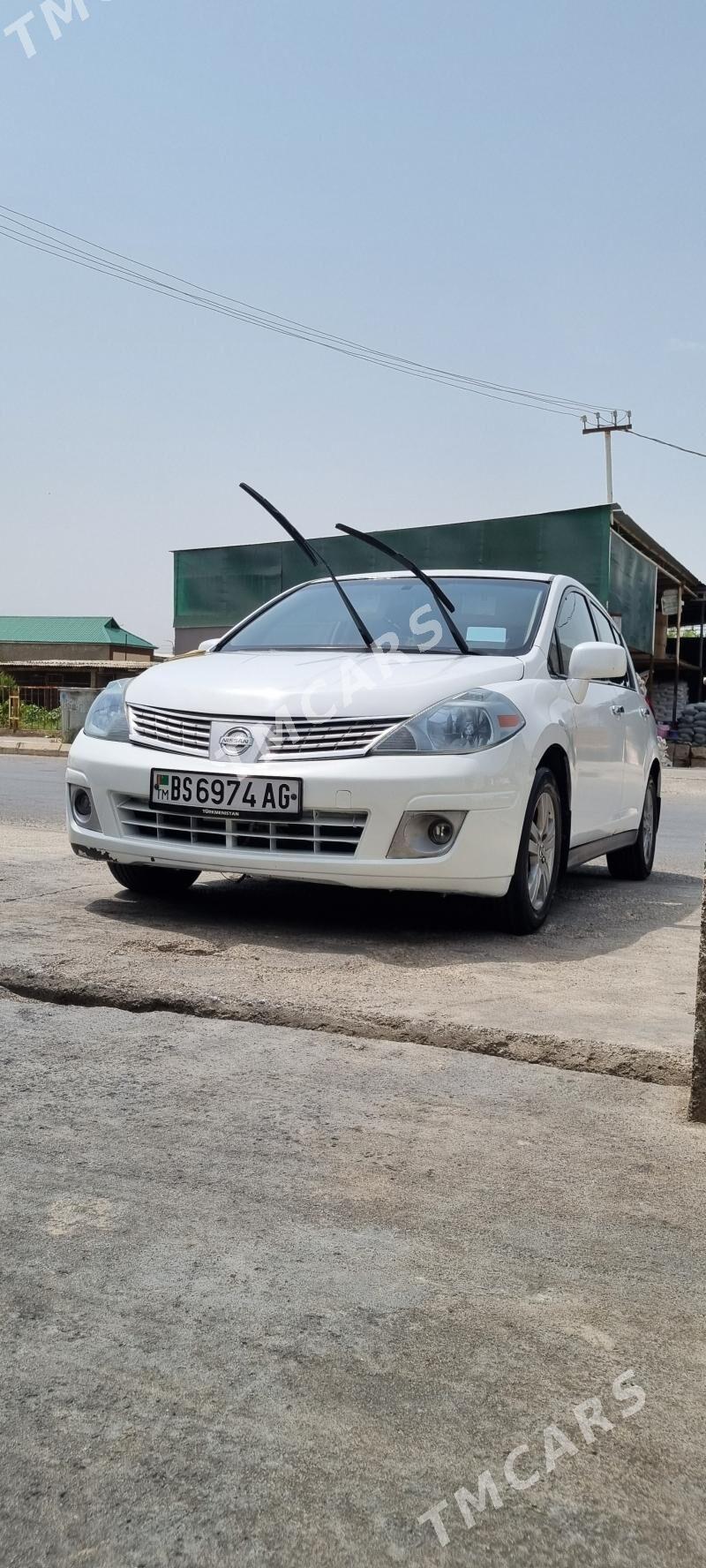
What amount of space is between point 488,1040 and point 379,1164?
2.81ft

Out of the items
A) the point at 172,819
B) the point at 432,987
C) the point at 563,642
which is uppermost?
the point at 563,642

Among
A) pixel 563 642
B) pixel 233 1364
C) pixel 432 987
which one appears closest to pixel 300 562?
pixel 563 642

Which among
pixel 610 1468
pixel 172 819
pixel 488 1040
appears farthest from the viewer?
pixel 172 819

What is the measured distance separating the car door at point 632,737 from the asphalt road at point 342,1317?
3550 millimetres

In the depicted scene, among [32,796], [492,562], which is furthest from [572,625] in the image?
[492,562]

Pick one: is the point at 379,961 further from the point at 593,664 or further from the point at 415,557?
the point at 415,557

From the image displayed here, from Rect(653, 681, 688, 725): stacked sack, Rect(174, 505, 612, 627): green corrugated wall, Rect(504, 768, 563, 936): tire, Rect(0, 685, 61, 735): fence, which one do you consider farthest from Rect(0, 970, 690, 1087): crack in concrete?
Rect(653, 681, 688, 725): stacked sack

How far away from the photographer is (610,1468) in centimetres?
147

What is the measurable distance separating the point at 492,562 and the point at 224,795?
74.6 feet

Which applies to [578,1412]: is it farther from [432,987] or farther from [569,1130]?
[432,987]

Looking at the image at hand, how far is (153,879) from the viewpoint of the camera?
5289mm

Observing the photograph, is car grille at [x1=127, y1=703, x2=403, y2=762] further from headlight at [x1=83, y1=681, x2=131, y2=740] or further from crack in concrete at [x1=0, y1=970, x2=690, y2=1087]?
crack in concrete at [x1=0, y1=970, x2=690, y2=1087]

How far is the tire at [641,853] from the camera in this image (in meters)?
6.69

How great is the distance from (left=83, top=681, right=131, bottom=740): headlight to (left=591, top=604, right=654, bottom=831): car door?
237 cm
